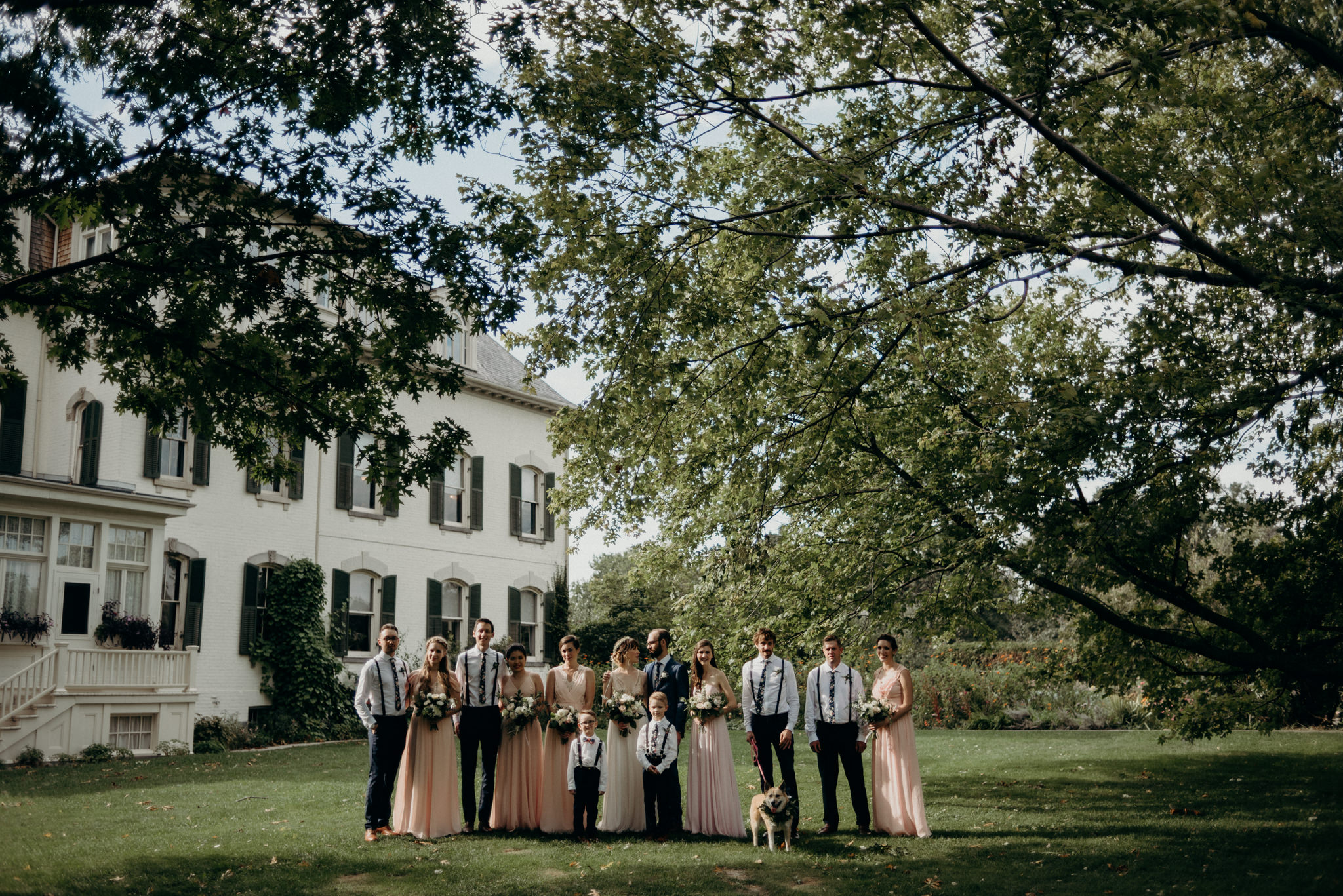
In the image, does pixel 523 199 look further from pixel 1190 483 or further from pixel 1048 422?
pixel 1190 483

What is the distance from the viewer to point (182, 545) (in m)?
22.5

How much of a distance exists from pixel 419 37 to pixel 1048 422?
257 inches

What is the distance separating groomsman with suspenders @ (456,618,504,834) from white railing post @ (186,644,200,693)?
1262 centimetres

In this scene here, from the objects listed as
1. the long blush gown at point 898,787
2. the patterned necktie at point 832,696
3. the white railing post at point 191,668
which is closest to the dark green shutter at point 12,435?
the white railing post at point 191,668

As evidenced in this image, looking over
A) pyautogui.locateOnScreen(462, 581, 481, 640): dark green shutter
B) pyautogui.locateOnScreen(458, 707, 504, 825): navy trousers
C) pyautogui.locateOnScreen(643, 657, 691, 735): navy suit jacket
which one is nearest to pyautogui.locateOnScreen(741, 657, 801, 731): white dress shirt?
pyautogui.locateOnScreen(643, 657, 691, 735): navy suit jacket

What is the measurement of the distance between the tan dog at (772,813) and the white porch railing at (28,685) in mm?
14288

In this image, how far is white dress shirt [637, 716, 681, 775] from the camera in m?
10.2

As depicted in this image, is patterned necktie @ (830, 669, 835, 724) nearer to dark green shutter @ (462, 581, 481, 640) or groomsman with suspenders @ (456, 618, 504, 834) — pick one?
groomsman with suspenders @ (456, 618, 504, 834)

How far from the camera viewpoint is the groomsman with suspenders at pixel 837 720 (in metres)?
10.8

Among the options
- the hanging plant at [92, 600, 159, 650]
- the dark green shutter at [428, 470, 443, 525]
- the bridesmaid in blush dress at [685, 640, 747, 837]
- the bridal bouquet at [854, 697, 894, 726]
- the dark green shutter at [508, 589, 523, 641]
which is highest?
the dark green shutter at [428, 470, 443, 525]

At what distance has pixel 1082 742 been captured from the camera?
822 inches

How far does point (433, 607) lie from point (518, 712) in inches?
722

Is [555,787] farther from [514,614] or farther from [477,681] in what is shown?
[514,614]

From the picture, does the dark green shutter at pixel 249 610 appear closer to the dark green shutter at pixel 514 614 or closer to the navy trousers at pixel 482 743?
the dark green shutter at pixel 514 614
